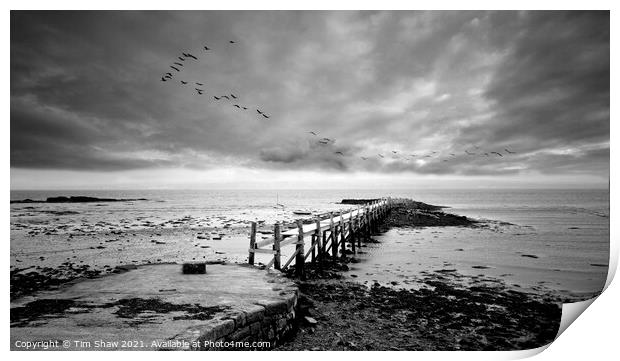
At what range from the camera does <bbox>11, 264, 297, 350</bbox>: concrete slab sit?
14.6ft

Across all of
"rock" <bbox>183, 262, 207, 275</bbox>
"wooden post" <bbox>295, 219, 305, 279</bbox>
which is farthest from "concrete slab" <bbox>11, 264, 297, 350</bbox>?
"wooden post" <bbox>295, 219, 305, 279</bbox>

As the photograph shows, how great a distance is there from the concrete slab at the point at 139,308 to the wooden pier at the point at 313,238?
6.31ft

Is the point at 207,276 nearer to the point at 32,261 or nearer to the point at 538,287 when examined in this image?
the point at 538,287

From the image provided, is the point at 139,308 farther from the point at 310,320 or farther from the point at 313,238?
the point at 313,238

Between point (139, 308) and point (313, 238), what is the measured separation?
349 inches

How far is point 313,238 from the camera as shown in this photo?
1377 centimetres

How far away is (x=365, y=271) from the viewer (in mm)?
12438

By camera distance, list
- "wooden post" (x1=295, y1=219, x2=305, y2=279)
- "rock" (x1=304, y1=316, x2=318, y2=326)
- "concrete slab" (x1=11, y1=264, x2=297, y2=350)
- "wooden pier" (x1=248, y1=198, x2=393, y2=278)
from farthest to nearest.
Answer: "wooden post" (x1=295, y1=219, x2=305, y2=279) → "wooden pier" (x1=248, y1=198, x2=393, y2=278) → "rock" (x1=304, y1=316, x2=318, y2=326) → "concrete slab" (x1=11, y1=264, x2=297, y2=350)

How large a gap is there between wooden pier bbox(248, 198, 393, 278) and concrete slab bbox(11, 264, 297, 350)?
1.92 metres

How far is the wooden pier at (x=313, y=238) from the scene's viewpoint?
31.6 ft

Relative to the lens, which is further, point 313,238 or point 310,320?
point 313,238

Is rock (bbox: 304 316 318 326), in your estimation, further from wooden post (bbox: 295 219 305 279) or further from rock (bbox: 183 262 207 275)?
wooden post (bbox: 295 219 305 279)

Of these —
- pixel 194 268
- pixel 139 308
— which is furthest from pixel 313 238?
pixel 139 308
